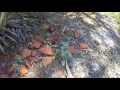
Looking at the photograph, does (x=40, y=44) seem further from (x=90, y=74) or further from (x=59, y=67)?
(x=90, y=74)

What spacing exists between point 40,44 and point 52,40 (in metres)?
0.19

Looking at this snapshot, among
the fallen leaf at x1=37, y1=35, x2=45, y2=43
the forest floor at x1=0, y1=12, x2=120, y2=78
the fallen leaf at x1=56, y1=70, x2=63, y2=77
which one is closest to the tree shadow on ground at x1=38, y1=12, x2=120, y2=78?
the forest floor at x1=0, y1=12, x2=120, y2=78

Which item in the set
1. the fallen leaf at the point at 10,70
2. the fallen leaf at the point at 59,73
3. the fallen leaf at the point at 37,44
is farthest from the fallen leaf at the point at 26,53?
the fallen leaf at the point at 59,73

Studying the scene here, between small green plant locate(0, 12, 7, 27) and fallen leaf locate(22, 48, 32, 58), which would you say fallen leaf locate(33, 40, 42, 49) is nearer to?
fallen leaf locate(22, 48, 32, 58)

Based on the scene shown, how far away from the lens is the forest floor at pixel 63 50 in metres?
2.71

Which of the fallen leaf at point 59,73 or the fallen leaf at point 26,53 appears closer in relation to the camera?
the fallen leaf at point 59,73

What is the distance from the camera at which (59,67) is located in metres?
2.77

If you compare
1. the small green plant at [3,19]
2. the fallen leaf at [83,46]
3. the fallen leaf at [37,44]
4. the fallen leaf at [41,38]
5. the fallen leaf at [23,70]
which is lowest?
the fallen leaf at [23,70]

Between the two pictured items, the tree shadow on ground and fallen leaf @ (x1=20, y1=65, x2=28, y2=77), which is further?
the tree shadow on ground

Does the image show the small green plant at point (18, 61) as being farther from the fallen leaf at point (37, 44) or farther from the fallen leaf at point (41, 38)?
the fallen leaf at point (41, 38)

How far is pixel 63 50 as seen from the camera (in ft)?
9.59

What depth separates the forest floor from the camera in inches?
107

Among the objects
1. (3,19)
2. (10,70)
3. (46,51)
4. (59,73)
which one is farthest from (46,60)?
(3,19)

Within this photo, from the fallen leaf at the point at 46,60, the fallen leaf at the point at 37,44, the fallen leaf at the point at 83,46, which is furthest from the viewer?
the fallen leaf at the point at 83,46
